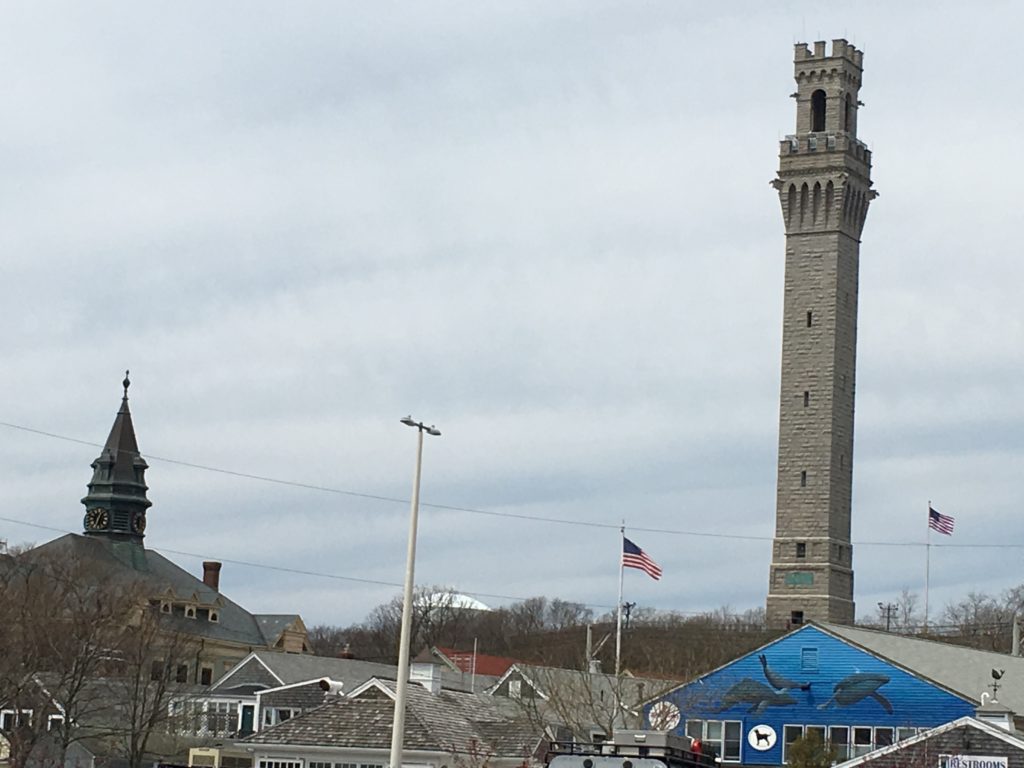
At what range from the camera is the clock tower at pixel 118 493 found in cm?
15450

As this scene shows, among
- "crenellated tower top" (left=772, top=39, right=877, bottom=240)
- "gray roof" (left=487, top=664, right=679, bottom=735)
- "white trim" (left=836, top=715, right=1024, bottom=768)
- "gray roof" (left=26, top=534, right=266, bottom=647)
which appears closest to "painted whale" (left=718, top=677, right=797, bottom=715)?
"gray roof" (left=487, top=664, right=679, bottom=735)

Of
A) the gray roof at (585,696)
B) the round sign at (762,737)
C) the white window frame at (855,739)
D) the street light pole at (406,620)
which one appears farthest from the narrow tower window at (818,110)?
the street light pole at (406,620)

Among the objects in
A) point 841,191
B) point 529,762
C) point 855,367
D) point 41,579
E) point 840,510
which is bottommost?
point 529,762

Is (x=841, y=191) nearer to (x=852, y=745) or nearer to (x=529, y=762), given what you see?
(x=852, y=745)

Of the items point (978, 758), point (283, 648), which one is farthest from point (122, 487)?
point (978, 758)

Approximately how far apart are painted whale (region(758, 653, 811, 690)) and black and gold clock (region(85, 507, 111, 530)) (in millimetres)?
89623

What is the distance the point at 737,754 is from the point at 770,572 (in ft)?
133

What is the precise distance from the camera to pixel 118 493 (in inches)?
6112

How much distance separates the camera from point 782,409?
381ft

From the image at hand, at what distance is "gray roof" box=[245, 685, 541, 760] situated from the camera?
56750 millimetres

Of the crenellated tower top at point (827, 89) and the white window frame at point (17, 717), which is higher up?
the crenellated tower top at point (827, 89)

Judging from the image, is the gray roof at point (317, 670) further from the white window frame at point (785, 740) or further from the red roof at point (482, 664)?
the white window frame at point (785, 740)

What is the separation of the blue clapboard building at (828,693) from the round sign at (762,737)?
0.04m

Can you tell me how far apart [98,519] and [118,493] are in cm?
254
